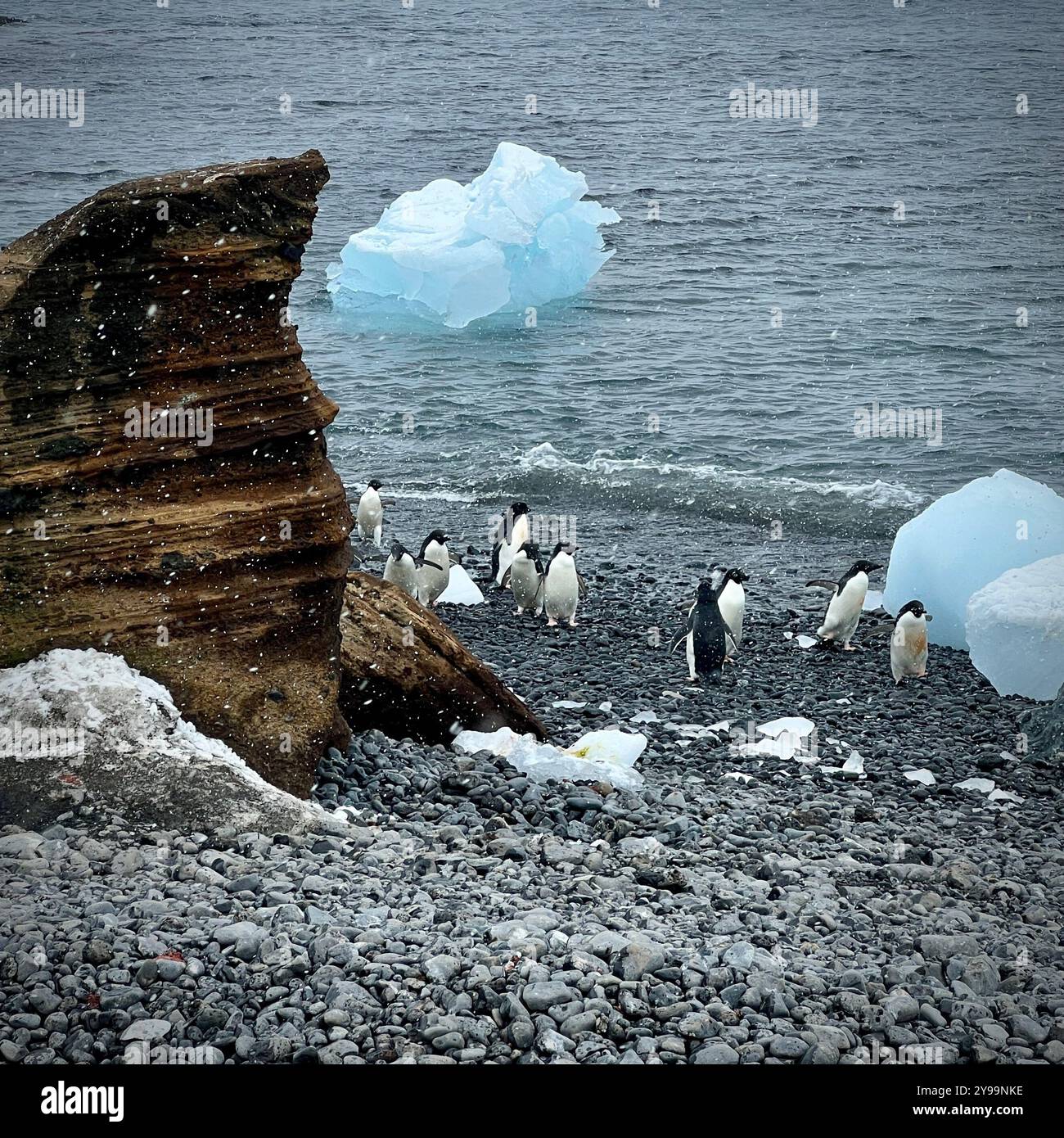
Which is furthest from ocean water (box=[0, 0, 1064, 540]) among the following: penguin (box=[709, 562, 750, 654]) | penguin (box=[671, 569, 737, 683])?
penguin (box=[671, 569, 737, 683])

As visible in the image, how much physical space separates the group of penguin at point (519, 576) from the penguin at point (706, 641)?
1.75 m

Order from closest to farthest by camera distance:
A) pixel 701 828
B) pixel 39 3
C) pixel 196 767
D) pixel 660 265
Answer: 1. pixel 196 767
2. pixel 701 828
3. pixel 660 265
4. pixel 39 3

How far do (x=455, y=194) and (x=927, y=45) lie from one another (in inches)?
1875

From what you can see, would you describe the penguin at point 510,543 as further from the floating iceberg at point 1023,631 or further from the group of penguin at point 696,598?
the floating iceberg at point 1023,631

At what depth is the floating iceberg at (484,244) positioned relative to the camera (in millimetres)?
25422

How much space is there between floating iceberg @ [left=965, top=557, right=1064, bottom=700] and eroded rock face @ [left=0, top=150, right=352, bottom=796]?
648 centimetres

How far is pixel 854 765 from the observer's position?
26.7ft

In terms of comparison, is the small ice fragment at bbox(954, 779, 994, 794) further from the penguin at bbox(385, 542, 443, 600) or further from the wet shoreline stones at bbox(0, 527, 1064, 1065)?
the penguin at bbox(385, 542, 443, 600)

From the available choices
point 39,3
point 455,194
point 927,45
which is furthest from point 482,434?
point 39,3

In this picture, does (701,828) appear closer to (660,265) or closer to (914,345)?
(914,345)

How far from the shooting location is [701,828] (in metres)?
6.23

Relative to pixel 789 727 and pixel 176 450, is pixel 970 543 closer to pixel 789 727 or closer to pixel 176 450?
pixel 789 727

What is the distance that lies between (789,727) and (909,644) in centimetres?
239

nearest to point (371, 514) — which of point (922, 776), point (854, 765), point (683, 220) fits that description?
point (854, 765)
